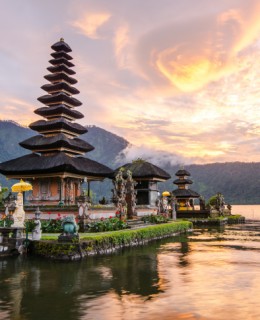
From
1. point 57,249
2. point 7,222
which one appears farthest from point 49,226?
point 57,249

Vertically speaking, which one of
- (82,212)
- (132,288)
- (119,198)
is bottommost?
(132,288)

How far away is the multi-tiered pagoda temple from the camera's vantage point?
119 feet

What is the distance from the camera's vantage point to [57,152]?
38906mm

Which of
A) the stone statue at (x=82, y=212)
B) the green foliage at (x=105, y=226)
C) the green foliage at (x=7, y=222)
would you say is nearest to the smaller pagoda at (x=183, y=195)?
the green foliage at (x=105, y=226)

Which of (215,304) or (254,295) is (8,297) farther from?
(254,295)

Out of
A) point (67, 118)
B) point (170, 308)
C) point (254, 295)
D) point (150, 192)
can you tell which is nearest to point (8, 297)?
point (170, 308)

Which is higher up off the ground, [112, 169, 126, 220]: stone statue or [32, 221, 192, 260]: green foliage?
[112, 169, 126, 220]: stone statue

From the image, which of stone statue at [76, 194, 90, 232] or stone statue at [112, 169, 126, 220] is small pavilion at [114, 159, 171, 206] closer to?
stone statue at [112, 169, 126, 220]

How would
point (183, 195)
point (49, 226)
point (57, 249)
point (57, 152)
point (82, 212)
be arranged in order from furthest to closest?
point (183, 195), point (57, 152), point (49, 226), point (82, 212), point (57, 249)

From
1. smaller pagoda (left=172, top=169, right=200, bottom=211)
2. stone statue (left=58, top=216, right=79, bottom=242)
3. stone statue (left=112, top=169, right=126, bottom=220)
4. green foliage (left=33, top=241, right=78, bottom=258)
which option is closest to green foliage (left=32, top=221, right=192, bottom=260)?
green foliage (left=33, top=241, right=78, bottom=258)

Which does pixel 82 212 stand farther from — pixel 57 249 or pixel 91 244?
pixel 57 249

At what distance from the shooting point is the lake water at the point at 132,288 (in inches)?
418

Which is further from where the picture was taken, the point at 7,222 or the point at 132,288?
the point at 7,222

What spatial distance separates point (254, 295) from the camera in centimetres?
1248
